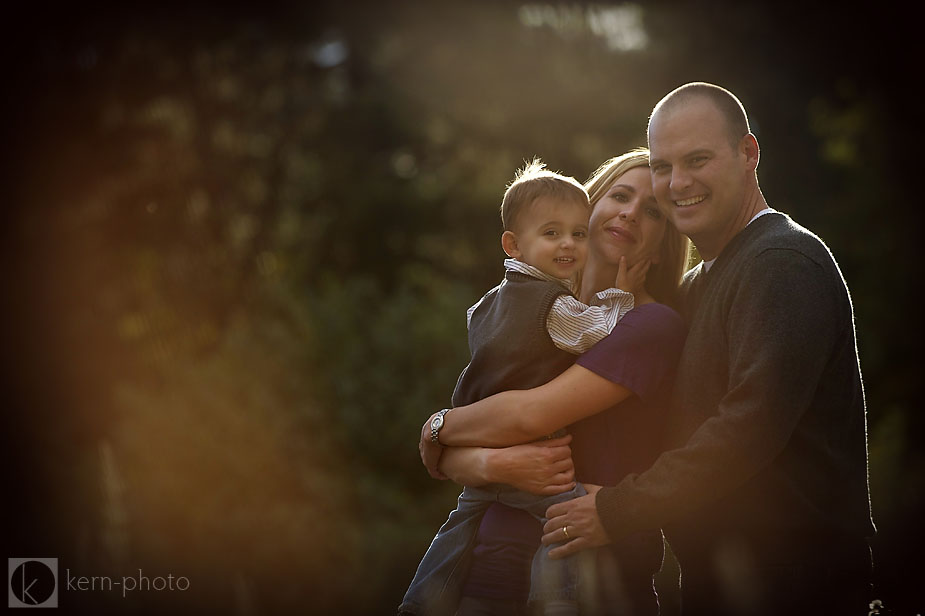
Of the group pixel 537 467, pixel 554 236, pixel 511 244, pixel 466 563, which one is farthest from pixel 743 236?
pixel 466 563

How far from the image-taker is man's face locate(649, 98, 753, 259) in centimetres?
351

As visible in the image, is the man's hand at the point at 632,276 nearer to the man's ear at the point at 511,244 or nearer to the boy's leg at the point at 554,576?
the man's ear at the point at 511,244

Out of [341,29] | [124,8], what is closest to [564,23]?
[341,29]

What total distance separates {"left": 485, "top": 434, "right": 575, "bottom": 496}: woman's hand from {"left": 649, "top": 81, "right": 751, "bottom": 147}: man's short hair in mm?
1202

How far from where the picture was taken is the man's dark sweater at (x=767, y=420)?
10.1 ft

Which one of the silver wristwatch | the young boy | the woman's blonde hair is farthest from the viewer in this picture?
the woman's blonde hair

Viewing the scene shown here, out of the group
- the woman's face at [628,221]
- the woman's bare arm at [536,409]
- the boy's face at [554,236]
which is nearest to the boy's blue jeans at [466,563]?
the woman's bare arm at [536,409]

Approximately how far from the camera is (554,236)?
139 inches

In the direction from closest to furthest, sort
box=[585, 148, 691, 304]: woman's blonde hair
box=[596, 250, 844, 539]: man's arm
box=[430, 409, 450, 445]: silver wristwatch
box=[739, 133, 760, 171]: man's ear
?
box=[596, 250, 844, 539]: man's arm, box=[739, 133, 760, 171]: man's ear, box=[430, 409, 450, 445]: silver wristwatch, box=[585, 148, 691, 304]: woman's blonde hair

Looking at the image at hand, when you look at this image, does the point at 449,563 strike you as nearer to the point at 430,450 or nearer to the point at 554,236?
the point at 430,450

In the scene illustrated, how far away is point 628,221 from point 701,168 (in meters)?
0.34

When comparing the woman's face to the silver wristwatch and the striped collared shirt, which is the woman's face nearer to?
the striped collared shirt

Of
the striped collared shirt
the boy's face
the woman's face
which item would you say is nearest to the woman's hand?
the striped collared shirt

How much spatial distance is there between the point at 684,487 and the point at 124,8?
13016 mm
